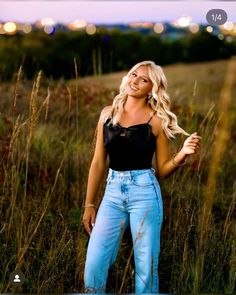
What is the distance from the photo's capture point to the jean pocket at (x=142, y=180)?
8.61ft

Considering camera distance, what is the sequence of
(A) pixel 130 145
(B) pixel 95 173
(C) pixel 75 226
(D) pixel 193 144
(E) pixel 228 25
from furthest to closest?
(C) pixel 75 226 < (E) pixel 228 25 < (B) pixel 95 173 < (A) pixel 130 145 < (D) pixel 193 144

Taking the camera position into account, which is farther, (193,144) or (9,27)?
(9,27)

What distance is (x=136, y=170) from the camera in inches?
104

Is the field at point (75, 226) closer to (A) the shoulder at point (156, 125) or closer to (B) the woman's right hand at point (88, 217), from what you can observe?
(B) the woman's right hand at point (88, 217)

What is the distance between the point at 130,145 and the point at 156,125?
5.8 inches

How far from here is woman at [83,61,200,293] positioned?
8.64 feet

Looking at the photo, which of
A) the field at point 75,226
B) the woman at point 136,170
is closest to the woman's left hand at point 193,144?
the woman at point 136,170

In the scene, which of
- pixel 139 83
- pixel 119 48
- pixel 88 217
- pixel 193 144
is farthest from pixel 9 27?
pixel 119 48

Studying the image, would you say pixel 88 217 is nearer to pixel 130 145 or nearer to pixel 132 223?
pixel 132 223

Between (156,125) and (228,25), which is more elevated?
(228,25)

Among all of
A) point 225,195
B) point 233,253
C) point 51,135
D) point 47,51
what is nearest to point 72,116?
point 51,135

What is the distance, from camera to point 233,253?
3074 mm

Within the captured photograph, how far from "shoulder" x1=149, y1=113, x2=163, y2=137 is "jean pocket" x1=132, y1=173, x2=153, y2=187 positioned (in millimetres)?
197

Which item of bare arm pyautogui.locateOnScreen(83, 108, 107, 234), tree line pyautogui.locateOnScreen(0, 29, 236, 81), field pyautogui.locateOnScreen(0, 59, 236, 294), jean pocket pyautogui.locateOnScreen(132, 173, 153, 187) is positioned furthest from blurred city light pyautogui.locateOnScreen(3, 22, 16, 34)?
tree line pyautogui.locateOnScreen(0, 29, 236, 81)
